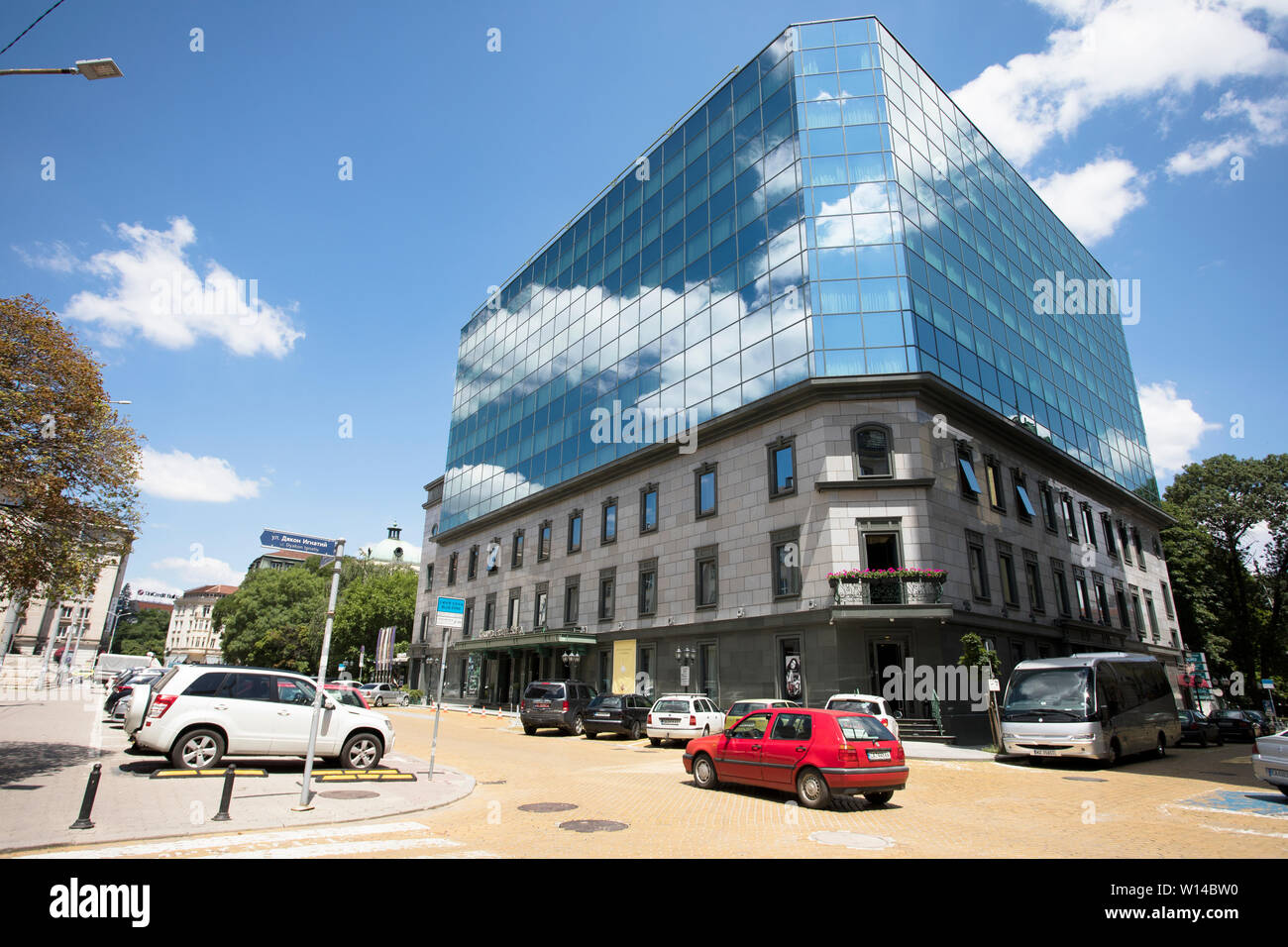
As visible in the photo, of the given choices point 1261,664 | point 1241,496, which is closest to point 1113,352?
point 1241,496

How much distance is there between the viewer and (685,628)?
31641 millimetres

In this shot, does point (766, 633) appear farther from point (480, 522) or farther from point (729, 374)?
point (480, 522)

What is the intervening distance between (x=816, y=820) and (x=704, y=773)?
380 centimetres

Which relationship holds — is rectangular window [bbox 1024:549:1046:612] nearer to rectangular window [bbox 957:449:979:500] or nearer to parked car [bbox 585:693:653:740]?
rectangular window [bbox 957:449:979:500]

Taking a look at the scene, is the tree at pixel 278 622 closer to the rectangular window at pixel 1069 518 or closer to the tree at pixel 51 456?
the tree at pixel 51 456

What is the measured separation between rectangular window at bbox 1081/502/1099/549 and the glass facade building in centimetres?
355

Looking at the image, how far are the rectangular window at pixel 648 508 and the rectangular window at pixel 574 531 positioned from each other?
612cm

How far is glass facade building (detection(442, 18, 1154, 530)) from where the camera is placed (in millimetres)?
29938

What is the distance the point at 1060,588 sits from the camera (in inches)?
1369

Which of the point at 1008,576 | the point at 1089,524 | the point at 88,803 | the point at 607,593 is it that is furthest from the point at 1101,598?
the point at 88,803

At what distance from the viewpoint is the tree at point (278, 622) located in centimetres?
7606

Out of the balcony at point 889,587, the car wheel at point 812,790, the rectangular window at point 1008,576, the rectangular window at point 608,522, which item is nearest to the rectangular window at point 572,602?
the rectangular window at point 608,522

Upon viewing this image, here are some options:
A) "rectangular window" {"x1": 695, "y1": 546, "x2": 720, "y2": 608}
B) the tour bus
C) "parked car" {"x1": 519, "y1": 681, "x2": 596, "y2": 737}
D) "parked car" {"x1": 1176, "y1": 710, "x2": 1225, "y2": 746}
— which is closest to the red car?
the tour bus

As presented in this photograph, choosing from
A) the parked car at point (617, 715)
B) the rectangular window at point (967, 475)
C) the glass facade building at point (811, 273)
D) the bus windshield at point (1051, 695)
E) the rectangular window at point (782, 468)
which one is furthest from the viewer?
the glass facade building at point (811, 273)
